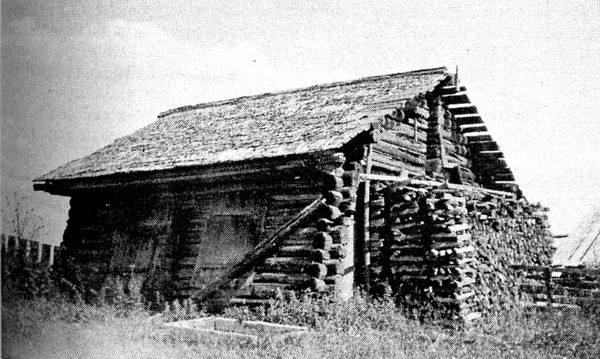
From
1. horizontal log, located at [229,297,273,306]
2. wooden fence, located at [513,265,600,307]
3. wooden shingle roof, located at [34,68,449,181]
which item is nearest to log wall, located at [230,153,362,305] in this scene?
horizontal log, located at [229,297,273,306]

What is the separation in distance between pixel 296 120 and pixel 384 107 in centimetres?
194

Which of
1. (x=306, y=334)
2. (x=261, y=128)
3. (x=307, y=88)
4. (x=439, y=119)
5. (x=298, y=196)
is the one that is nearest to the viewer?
(x=306, y=334)

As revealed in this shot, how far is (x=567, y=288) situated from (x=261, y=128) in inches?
244

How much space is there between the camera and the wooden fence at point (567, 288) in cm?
721

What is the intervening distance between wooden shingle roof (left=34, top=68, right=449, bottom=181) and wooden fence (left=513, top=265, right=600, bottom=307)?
355cm

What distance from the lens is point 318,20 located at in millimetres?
7004

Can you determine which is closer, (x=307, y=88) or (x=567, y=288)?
(x=567, y=288)

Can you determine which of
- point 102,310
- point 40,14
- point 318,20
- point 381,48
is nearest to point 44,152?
point 40,14

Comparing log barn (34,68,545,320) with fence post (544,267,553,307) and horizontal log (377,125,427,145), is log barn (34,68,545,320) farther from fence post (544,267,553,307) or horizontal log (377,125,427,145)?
fence post (544,267,553,307)

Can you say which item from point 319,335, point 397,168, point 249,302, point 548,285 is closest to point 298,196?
point 249,302

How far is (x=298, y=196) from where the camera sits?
9719mm

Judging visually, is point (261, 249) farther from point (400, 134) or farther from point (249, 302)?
point (400, 134)

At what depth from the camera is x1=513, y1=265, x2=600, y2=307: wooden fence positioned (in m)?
7.21

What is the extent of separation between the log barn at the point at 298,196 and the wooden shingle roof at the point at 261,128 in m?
0.05
